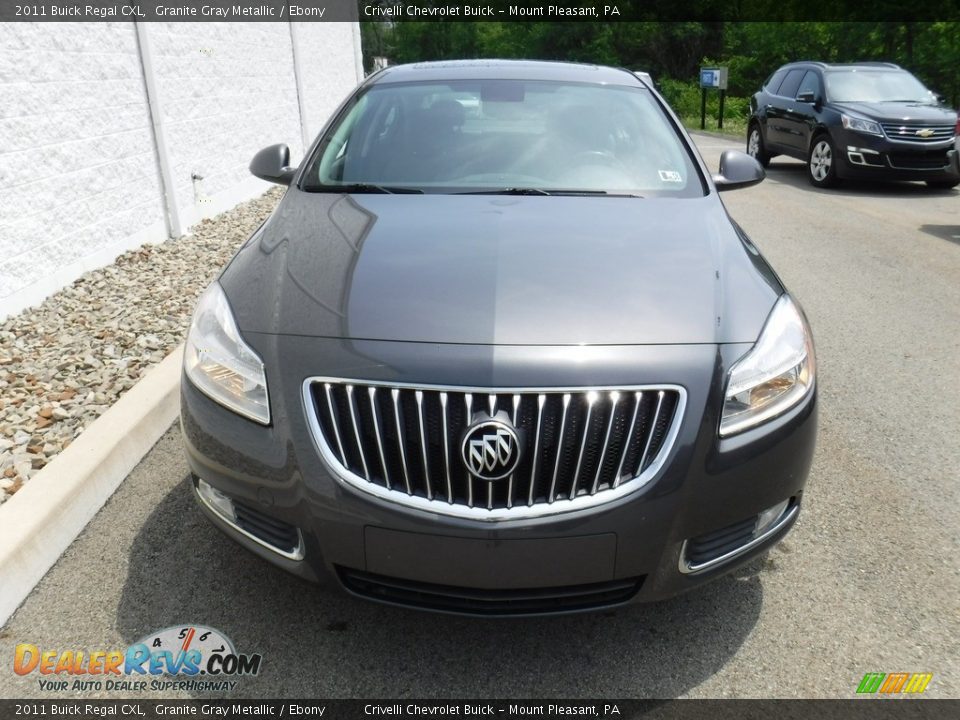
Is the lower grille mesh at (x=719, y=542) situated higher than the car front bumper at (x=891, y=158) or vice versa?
the lower grille mesh at (x=719, y=542)

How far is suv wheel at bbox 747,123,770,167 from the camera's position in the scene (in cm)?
1437

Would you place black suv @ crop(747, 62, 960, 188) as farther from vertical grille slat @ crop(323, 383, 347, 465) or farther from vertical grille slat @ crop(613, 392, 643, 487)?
vertical grille slat @ crop(323, 383, 347, 465)

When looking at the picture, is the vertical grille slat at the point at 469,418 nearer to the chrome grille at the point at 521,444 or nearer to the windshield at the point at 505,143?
the chrome grille at the point at 521,444

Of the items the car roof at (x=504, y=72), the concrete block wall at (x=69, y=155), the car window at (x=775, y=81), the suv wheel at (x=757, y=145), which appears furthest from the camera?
the suv wheel at (x=757, y=145)

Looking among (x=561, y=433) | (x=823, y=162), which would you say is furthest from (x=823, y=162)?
(x=561, y=433)

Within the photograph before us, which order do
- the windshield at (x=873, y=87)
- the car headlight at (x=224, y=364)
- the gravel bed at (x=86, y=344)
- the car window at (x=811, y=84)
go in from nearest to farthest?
1. the car headlight at (x=224, y=364)
2. the gravel bed at (x=86, y=344)
3. the windshield at (x=873, y=87)
4. the car window at (x=811, y=84)

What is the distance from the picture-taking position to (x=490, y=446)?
6.82 ft

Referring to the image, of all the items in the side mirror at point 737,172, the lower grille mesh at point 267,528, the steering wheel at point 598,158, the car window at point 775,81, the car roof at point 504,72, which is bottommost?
the car window at point 775,81

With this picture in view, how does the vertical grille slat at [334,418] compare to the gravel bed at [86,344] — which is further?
the gravel bed at [86,344]

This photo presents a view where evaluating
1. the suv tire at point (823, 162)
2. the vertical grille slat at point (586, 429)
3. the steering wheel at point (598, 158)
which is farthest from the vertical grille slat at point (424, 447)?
the suv tire at point (823, 162)

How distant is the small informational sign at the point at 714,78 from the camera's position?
23422 mm

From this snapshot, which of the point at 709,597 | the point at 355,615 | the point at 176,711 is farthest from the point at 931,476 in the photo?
the point at 176,711

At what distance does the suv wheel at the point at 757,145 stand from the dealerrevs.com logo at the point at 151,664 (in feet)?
44.3

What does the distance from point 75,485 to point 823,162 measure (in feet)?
37.3
